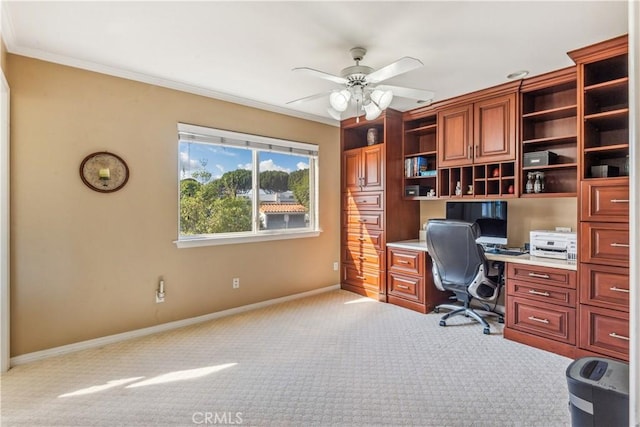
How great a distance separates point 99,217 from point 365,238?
2949 millimetres

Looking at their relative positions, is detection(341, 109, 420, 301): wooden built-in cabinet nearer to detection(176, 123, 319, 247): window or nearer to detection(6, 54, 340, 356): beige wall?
detection(176, 123, 319, 247): window

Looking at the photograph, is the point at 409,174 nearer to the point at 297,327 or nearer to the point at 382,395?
the point at 297,327

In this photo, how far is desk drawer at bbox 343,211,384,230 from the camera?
418cm

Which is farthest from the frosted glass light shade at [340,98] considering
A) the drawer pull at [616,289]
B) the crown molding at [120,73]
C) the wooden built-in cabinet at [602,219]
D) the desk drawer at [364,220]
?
the drawer pull at [616,289]

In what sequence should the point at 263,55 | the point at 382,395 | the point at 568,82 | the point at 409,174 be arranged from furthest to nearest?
1. the point at 409,174
2. the point at 568,82
3. the point at 263,55
4. the point at 382,395

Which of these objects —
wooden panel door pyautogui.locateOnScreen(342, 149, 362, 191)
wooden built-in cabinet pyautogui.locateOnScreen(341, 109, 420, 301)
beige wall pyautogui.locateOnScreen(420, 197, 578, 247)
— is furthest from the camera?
wooden panel door pyautogui.locateOnScreen(342, 149, 362, 191)

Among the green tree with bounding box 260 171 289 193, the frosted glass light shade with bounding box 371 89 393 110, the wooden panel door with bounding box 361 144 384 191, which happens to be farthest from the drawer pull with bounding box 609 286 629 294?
the green tree with bounding box 260 171 289 193

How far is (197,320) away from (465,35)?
11.3 ft

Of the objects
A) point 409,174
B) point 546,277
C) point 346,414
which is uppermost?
point 409,174

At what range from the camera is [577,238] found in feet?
→ 8.53

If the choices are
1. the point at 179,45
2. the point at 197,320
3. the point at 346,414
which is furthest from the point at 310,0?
the point at 197,320

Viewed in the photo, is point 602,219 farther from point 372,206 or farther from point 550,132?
point 372,206

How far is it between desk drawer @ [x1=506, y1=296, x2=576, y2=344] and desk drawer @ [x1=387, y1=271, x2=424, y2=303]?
93 cm

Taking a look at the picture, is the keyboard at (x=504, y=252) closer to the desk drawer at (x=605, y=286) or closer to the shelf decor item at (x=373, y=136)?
the desk drawer at (x=605, y=286)
